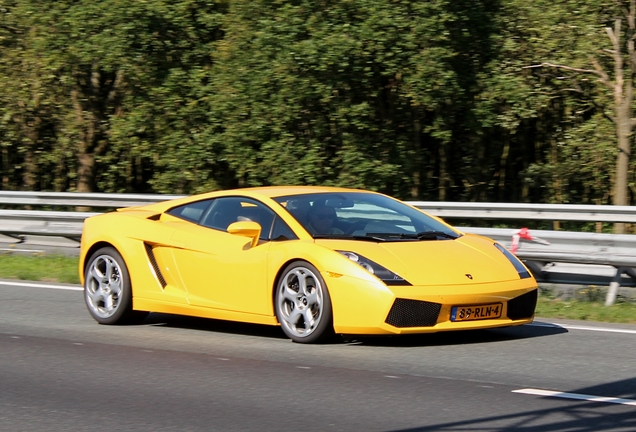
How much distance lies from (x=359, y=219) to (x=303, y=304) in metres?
0.92

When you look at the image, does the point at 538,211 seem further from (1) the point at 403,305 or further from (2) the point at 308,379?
(2) the point at 308,379

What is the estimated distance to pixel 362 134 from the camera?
67.7 feet

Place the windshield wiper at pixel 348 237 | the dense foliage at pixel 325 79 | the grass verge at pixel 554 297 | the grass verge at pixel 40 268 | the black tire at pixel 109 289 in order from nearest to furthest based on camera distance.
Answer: the windshield wiper at pixel 348 237 < the black tire at pixel 109 289 < the grass verge at pixel 554 297 < the grass verge at pixel 40 268 < the dense foliage at pixel 325 79

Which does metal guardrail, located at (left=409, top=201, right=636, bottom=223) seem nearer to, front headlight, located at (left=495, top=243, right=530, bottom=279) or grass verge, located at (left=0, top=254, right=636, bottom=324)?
grass verge, located at (left=0, top=254, right=636, bottom=324)

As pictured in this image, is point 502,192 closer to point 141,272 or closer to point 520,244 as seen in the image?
point 520,244

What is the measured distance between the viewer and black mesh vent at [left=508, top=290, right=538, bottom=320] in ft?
25.6

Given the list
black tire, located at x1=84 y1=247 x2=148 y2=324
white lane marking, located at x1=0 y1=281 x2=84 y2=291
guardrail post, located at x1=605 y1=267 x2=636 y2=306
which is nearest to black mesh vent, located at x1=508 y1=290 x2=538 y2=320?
guardrail post, located at x1=605 y1=267 x2=636 y2=306

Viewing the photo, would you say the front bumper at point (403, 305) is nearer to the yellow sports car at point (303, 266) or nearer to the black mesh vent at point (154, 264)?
the yellow sports car at point (303, 266)

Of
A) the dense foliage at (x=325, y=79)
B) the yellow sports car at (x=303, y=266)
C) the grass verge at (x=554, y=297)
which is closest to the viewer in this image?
the yellow sports car at (x=303, y=266)

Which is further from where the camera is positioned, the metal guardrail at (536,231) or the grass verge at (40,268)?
the grass verge at (40,268)

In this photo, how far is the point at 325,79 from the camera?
64.4 ft

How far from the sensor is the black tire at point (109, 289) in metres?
9.13

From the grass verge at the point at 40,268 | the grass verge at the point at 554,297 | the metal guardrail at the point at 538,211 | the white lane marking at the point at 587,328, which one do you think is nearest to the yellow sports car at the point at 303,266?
the white lane marking at the point at 587,328

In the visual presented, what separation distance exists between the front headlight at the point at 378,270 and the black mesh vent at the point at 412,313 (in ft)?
0.50
